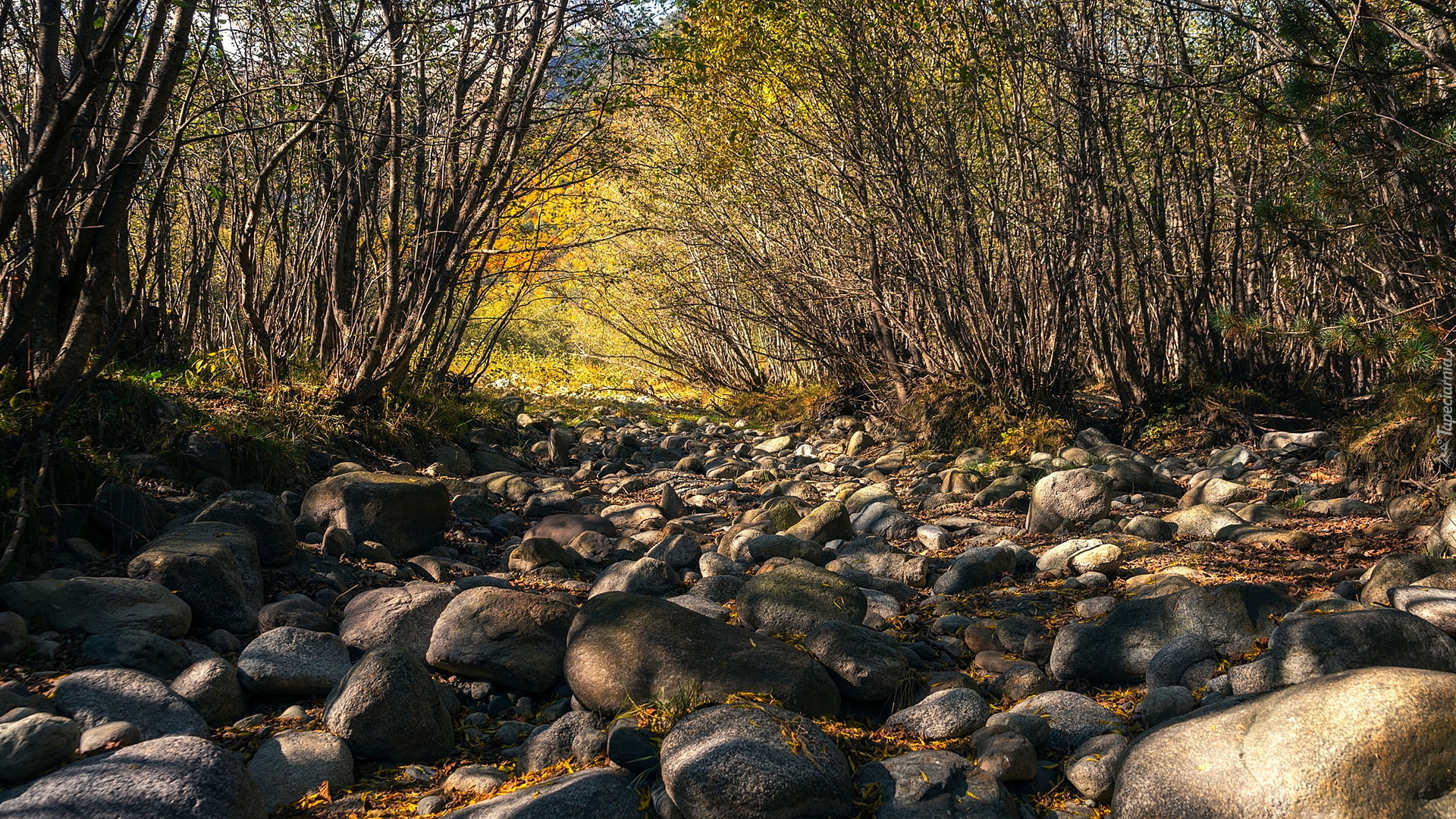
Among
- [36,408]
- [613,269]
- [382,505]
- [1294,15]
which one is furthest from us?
[613,269]

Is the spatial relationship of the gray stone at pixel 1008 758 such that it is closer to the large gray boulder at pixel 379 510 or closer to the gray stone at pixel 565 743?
the gray stone at pixel 565 743

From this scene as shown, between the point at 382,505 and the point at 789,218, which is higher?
the point at 789,218

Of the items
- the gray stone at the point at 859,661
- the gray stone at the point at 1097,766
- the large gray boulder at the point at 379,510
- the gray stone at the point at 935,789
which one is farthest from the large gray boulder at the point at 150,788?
the large gray boulder at the point at 379,510

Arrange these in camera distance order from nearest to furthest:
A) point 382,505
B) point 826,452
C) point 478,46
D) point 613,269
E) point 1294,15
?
point 1294,15
point 382,505
point 478,46
point 826,452
point 613,269

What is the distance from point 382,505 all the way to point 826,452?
16.9 ft

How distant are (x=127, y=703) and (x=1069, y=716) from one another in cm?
280

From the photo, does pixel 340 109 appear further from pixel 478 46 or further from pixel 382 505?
pixel 382 505

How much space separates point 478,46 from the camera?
671 centimetres

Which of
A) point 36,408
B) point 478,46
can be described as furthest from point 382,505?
point 478,46

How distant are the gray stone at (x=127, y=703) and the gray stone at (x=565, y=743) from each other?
0.95m

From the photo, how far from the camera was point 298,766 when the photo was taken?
2770mm

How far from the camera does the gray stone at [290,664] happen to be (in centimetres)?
320

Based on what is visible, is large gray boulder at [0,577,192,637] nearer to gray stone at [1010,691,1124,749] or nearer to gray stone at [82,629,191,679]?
gray stone at [82,629,191,679]

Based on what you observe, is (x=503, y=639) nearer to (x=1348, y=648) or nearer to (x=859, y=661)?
(x=859, y=661)
